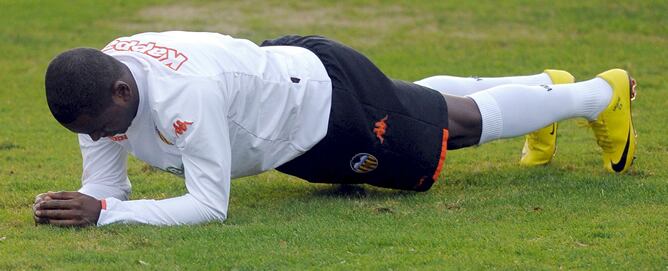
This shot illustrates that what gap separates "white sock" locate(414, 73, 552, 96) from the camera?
787 centimetres

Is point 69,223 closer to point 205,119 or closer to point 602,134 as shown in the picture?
point 205,119

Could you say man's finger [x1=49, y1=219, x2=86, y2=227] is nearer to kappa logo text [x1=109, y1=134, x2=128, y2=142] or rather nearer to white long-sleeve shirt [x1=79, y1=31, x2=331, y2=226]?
white long-sleeve shirt [x1=79, y1=31, x2=331, y2=226]

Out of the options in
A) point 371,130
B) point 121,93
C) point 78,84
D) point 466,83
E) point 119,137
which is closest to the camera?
point 78,84

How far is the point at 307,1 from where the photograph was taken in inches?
688

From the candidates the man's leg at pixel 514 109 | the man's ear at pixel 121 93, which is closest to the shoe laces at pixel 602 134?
the man's leg at pixel 514 109

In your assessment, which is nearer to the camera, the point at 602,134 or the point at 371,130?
the point at 371,130

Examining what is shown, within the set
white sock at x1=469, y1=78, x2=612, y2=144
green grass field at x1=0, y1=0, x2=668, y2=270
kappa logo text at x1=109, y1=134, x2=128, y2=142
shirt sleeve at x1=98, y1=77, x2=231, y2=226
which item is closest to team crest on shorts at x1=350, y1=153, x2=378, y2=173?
green grass field at x1=0, y1=0, x2=668, y2=270

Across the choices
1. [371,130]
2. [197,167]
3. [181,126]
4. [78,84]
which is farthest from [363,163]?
[78,84]

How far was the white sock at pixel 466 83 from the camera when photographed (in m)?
7.87

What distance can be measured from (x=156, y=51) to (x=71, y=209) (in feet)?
3.13

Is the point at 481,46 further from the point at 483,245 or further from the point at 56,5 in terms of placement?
the point at 483,245

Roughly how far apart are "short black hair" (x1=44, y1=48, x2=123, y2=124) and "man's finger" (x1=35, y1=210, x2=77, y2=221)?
0.52 metres

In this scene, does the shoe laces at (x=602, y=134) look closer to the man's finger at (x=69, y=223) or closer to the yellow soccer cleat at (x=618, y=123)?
the yellow soccer cleat at (x=618, y=123)

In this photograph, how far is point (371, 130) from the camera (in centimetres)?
689
